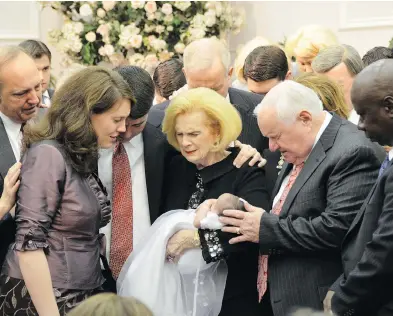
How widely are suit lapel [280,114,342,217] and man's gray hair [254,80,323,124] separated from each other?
9cm

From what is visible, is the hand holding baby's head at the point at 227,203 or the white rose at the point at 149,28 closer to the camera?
the hand holding baby's head at the point at 227,203

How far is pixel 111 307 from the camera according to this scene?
1.97m

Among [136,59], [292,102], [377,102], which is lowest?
[136,59]

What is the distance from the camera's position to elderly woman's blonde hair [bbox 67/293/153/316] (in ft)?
6.42

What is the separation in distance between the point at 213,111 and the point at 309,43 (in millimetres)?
2157

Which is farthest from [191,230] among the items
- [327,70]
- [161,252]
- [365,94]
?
[327,70]

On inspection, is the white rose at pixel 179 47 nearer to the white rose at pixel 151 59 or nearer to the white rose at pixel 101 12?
the white rose at pixel 151 59

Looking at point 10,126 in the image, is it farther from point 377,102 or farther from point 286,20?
point 286,20

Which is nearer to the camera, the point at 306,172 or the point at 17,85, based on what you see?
the point at 306,172

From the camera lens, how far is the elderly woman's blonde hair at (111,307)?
196cm

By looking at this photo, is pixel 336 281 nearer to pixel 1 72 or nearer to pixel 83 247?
pixel 83 247

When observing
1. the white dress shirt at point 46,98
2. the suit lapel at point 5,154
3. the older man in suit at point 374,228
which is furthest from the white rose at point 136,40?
the older man in suit at point 374,228

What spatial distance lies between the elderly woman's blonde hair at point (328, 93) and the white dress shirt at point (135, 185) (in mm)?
861

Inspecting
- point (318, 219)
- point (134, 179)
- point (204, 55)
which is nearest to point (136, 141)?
point (134, 179)
